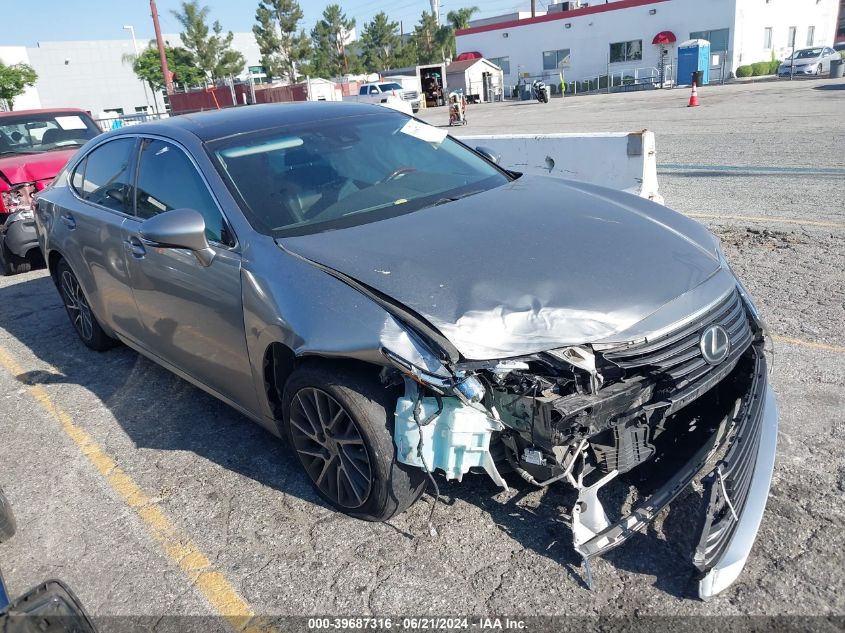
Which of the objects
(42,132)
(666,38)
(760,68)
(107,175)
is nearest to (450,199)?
(107,175)

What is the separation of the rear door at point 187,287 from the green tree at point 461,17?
84.9 meters

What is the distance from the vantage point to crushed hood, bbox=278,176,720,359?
2.58 m

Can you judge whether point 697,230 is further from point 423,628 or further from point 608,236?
point 423,628

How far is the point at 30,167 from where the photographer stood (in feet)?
27.2

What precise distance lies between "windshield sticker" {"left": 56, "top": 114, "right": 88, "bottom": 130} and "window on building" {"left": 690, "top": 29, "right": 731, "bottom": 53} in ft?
136

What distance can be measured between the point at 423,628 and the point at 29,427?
3138 mm

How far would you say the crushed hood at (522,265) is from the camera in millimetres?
2584

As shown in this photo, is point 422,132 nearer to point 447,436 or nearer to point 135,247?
point 135,247

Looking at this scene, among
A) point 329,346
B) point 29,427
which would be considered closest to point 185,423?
point 29,427

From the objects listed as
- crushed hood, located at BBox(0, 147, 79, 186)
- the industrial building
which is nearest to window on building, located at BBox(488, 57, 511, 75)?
the industrial building

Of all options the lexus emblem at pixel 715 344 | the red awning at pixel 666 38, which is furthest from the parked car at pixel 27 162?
the red awning at pixel 666 38

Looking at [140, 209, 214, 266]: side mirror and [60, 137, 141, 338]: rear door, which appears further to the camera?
[60, 137, 141, 338]: rear door

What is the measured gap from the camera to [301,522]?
3186 mm

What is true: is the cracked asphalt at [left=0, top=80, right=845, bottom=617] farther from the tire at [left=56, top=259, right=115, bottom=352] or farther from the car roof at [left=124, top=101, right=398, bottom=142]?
the car roof at [left=124, top=101, right=398, bottom=142]
